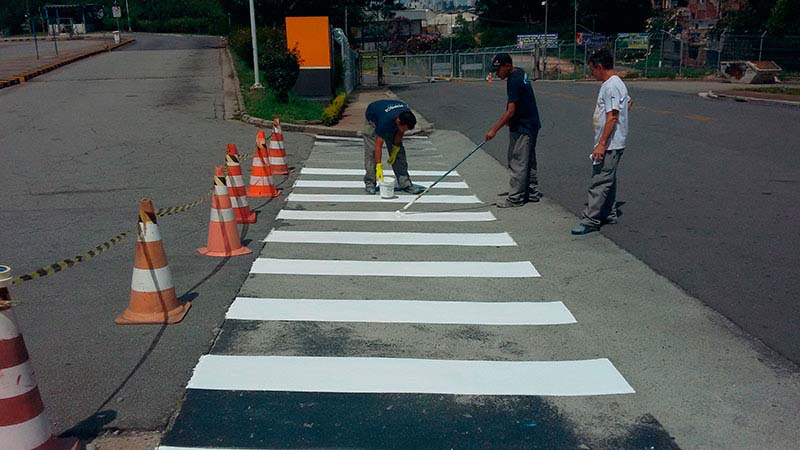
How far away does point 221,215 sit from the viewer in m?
7.53

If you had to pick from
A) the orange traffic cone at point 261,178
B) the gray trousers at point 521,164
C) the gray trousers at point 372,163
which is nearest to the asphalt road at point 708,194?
the gray trousers at point 521,164

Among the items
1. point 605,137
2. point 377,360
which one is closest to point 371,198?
point 605,137

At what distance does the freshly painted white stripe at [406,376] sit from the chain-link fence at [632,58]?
114 ft

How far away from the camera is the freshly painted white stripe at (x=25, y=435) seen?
141 inches

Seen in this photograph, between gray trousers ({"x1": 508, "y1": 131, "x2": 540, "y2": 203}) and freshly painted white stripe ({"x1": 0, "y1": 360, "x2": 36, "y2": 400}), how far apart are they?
23.8 feet

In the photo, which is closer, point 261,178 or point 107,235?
point 107,235

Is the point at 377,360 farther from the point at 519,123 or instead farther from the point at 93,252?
the point at 519,123

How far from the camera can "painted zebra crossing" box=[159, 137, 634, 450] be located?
4.17 m

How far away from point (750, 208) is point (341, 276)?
572 cm

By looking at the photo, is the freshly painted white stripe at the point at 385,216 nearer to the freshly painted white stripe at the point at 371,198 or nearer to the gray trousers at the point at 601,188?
the freshly painted white stripe at the point at 371,198

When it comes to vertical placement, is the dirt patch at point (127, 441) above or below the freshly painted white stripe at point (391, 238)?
above

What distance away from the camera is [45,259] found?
7.48m

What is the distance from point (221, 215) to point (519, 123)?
4.31 meters

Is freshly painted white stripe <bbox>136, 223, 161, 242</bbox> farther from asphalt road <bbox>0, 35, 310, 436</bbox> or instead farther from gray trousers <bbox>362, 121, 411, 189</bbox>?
gray trousers <bbox>362, 121, 411, 189</bbox>
